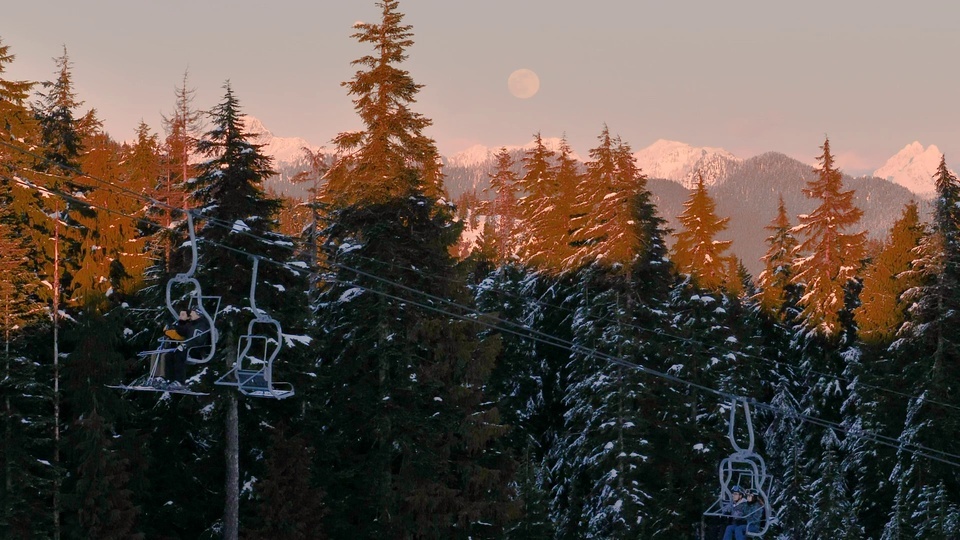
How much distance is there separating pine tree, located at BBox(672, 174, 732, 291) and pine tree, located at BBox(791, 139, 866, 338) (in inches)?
174

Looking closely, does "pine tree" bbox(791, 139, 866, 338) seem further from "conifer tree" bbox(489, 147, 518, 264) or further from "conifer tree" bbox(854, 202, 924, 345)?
"conifer tree" bbox(489, 147, 518, 264)

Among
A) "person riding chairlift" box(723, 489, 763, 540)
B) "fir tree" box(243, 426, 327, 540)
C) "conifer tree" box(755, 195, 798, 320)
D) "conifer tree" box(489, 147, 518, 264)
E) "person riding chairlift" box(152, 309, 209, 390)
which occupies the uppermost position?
"conifer tree" box(489, 147, 518, 264)

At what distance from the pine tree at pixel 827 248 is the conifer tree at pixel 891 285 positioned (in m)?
5.39

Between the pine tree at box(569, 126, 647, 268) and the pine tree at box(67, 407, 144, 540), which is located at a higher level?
the pine tree at box(569, 126, 647, 268)

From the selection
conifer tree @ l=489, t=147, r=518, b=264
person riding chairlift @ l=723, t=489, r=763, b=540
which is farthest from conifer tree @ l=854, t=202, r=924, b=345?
conifer tree @ l=489, t=147, r=518, b=264

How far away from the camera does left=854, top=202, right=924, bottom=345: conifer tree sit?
40.5 m

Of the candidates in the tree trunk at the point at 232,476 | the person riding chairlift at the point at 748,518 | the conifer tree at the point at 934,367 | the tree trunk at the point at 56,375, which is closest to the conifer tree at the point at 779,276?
the conifer tree at the point at 934,367

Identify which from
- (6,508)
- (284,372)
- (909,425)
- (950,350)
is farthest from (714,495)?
(6,508)

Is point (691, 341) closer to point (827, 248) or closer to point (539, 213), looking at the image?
point (827, 248)

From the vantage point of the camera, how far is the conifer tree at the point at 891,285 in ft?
133

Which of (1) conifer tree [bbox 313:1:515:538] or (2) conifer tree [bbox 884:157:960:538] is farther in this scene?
(2) conifer tree [bbox 884:157:960:538]

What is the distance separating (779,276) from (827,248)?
19.8 ft

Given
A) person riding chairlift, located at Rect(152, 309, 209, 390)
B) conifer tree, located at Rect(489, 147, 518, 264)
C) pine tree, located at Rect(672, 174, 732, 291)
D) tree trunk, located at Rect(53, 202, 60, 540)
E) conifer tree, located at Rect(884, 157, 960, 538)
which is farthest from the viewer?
conifer tree, located at Rect(489, 147, 518, 264)

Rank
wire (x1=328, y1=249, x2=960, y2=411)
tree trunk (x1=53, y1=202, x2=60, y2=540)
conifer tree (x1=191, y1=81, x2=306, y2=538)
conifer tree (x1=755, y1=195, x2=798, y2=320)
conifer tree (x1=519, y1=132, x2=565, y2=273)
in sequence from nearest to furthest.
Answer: conifer tree (x1=191, y1=81, x2=306, y2=538), wire (x1=328, y1=249, x2=960, y2=411), tree trunk (x1=53, y1=202, x2=60, y2=540), conifer tree (x1=519, y1=132, x2=565, y2=273), conifer tree (x1=755, y1=195, x2=798, y2=320)
